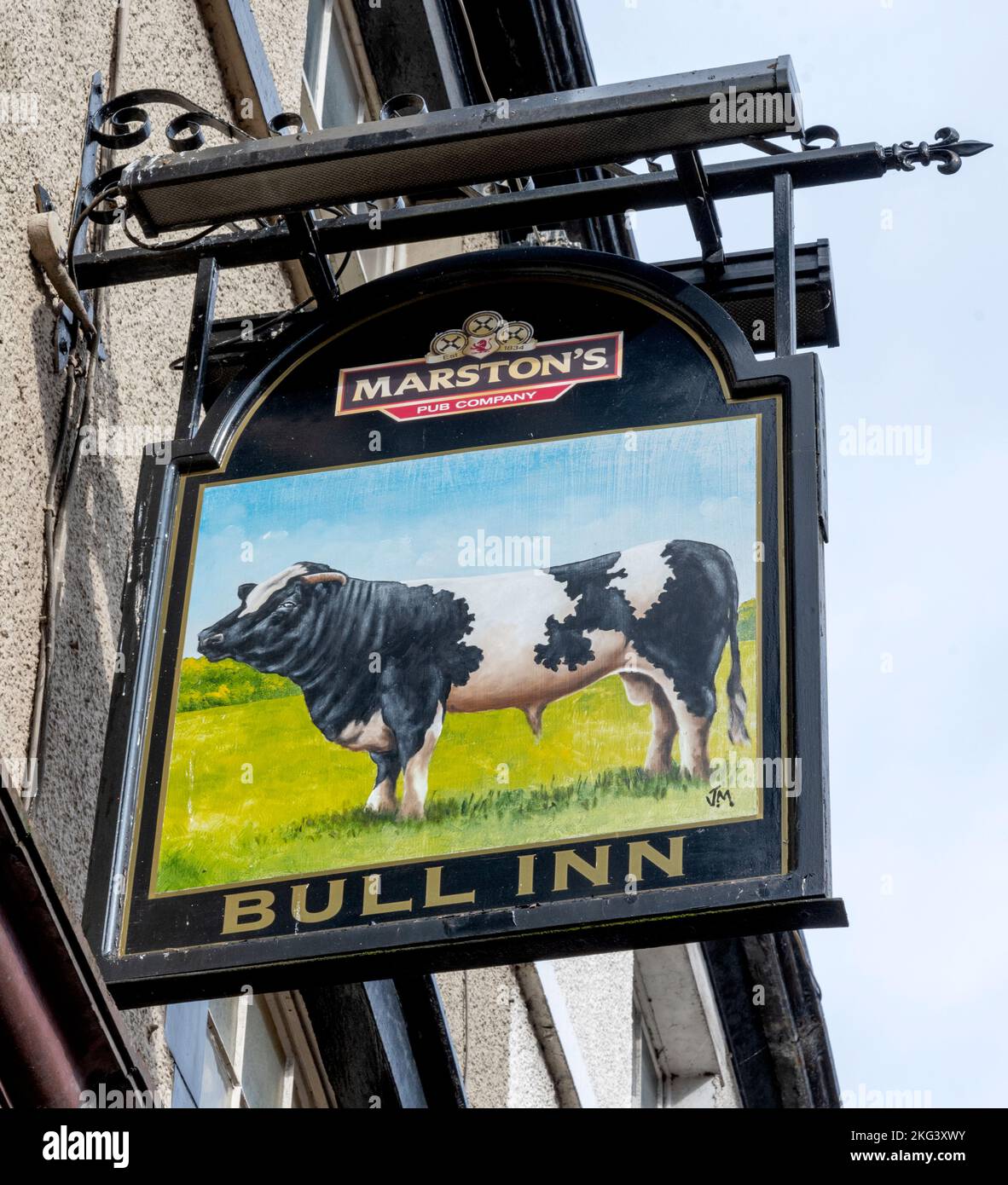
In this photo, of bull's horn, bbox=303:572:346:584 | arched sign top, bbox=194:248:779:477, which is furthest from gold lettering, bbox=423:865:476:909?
arched sign top, bbox=194:248:779:477

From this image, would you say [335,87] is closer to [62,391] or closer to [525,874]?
[62,391]

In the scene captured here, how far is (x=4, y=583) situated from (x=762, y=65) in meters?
2.28

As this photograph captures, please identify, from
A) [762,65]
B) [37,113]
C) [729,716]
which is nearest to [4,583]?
[37,113]

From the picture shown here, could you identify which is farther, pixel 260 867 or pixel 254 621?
pixel 254 621

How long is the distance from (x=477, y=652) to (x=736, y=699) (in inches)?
24.6

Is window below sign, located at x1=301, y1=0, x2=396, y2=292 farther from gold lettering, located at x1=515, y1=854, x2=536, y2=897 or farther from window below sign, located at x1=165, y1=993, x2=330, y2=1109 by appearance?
gold lettering, located at x1=515, y1=854, x2=536, y2=897

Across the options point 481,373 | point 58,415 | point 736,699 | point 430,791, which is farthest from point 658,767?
point 58,415

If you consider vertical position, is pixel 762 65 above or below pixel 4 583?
above

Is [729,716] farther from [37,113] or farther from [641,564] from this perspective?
[37,113]

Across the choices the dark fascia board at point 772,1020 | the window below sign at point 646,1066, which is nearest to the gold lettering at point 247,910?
the window below sign at point 646,1066

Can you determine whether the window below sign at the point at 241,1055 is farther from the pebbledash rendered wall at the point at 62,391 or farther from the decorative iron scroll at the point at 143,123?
the decorative iron scroll at the point at 143,123

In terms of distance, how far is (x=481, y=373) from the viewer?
521cm
